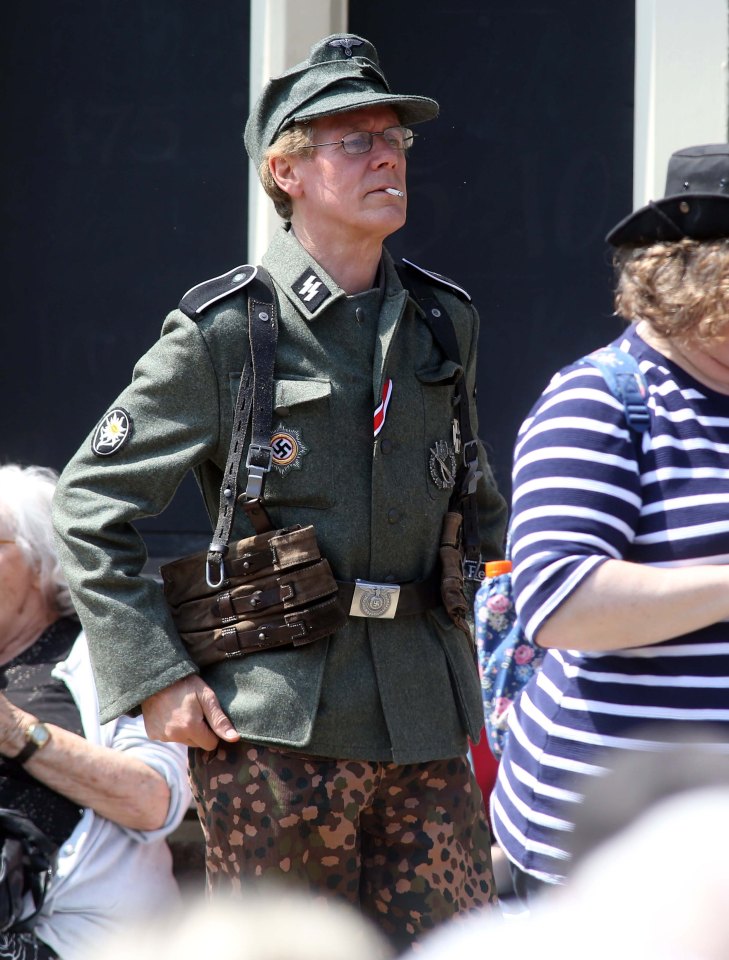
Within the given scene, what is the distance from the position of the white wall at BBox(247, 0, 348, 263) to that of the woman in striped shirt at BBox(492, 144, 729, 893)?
100 inches

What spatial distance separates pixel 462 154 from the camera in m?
4.57

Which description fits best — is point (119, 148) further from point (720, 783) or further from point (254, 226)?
point (720, 783)

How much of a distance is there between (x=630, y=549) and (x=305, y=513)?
0.58 metres

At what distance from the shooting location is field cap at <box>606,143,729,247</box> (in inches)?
76.8

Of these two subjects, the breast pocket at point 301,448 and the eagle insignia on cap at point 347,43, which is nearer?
the breast pocket at point 301,448

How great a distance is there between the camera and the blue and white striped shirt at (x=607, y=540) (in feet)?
6.02

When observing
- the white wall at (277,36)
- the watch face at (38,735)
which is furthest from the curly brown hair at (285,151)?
the white wall at (277,36)

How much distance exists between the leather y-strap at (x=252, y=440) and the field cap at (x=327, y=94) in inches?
14.8

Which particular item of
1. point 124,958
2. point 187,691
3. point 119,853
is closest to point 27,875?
point 119,853

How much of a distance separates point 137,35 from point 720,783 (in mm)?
4197

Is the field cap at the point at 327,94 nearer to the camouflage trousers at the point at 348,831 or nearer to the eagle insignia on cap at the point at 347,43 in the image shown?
the eagle insignia on cap at the point at 347,43

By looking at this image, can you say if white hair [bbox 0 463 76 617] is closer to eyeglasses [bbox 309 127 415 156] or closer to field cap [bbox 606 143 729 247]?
eyeglasses [bbox 309 127 415 156]

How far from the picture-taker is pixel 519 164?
4547 mm

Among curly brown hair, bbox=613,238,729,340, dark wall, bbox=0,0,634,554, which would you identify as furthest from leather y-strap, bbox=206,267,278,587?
dark wall, bbox=0,0,634,554
